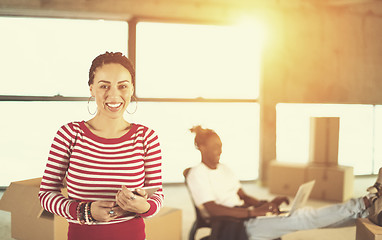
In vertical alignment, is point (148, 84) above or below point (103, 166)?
above

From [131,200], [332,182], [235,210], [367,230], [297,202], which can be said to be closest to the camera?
[131,200]

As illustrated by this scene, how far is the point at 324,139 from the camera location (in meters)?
4.60

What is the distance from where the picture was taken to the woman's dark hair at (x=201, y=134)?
7.49 feet

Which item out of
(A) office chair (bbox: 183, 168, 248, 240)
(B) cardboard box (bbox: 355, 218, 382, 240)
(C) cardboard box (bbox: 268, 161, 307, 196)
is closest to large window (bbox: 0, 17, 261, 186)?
(C) cardboard box (bbox: 268, 161, 307, 196)

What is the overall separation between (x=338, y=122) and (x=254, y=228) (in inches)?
112

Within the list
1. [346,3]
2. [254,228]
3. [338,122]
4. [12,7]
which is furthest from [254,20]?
[254,228]

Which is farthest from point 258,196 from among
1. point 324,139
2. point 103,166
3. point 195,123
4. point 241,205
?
point 103,166

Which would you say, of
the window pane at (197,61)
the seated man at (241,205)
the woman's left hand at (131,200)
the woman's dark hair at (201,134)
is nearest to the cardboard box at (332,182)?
the window pane at (197,61)

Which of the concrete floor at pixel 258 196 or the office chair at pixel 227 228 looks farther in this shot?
the concrete floor at pixel 258 196

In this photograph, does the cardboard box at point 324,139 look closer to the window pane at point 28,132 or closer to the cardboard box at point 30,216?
the window pane at point 28,132

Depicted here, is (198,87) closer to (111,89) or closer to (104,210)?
(111,89)

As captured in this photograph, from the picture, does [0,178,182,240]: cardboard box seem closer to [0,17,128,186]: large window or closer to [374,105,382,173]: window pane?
[0,17,128,186]: large window

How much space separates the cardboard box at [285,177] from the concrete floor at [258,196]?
0.49ft

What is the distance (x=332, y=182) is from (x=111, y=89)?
4.01 m
